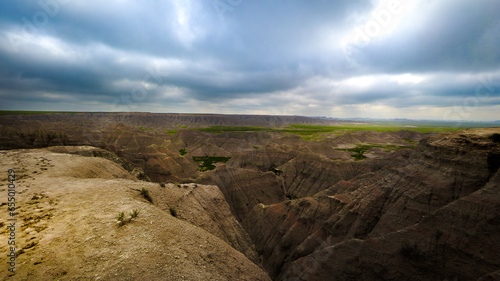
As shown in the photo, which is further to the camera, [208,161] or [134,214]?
[208,161]

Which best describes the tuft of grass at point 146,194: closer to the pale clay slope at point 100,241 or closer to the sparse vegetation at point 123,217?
the pale clay slope at point 100,241

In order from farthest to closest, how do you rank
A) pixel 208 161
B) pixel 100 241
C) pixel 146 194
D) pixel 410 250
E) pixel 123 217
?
pixel 208 161 < pixel 146 194 < pixel 410 250 < pixel 123 217 < pixel 100 241

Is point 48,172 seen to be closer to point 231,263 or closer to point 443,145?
point 231,263

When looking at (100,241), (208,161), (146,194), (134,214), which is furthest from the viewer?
(208,161)

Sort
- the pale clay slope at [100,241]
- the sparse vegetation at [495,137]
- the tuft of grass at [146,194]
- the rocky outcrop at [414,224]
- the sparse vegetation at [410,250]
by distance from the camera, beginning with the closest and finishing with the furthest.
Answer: the pale clay slope at [100,241] < the rocky outcrop at [414,224] < the sparse vegetation at [410,250] < the sparse vegetation at [495,137] < the tuft of grass at [146,194]

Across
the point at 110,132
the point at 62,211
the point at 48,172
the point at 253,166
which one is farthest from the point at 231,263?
the point at 110,132

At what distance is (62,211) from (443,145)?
2418 cm

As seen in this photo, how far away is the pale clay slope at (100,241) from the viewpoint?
20.7 ft

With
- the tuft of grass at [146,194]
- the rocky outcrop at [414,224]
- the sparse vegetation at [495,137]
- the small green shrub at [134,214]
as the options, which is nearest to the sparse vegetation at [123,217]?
the small green shrub at [134,214]

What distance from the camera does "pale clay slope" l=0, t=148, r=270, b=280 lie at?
6.32 metres

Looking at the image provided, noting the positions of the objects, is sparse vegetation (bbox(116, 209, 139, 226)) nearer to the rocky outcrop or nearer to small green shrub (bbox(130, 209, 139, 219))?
small green shrub (bbox(130, 209, 139, 219))

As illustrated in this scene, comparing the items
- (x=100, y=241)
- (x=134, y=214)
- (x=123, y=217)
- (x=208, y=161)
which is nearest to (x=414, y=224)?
(x=134, y=214)

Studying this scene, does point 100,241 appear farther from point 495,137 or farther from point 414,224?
point 495,137

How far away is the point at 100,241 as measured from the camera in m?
7.49
